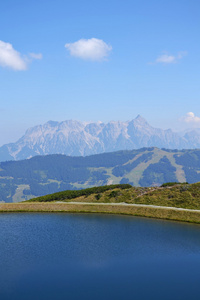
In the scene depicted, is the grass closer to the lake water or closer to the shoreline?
the shoreline

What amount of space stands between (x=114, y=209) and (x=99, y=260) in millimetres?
60282

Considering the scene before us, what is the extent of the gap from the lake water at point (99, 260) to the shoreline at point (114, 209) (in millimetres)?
9921

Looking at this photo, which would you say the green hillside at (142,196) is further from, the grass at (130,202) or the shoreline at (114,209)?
the shoreline at (114,209)

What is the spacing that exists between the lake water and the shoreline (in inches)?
391

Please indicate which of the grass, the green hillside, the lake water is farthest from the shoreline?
the lake water

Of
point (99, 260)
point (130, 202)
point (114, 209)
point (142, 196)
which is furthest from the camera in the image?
point (142, 196)

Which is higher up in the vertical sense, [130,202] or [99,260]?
[130,202]

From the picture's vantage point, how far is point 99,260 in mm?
65562

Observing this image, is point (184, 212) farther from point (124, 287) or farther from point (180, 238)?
point (124, 287)

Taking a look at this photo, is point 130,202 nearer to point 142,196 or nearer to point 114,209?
point 142,196

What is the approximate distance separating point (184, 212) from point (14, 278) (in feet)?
247

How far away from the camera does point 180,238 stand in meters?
84.6

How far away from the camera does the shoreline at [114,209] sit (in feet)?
368

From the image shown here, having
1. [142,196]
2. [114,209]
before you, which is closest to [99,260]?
[114,209]
